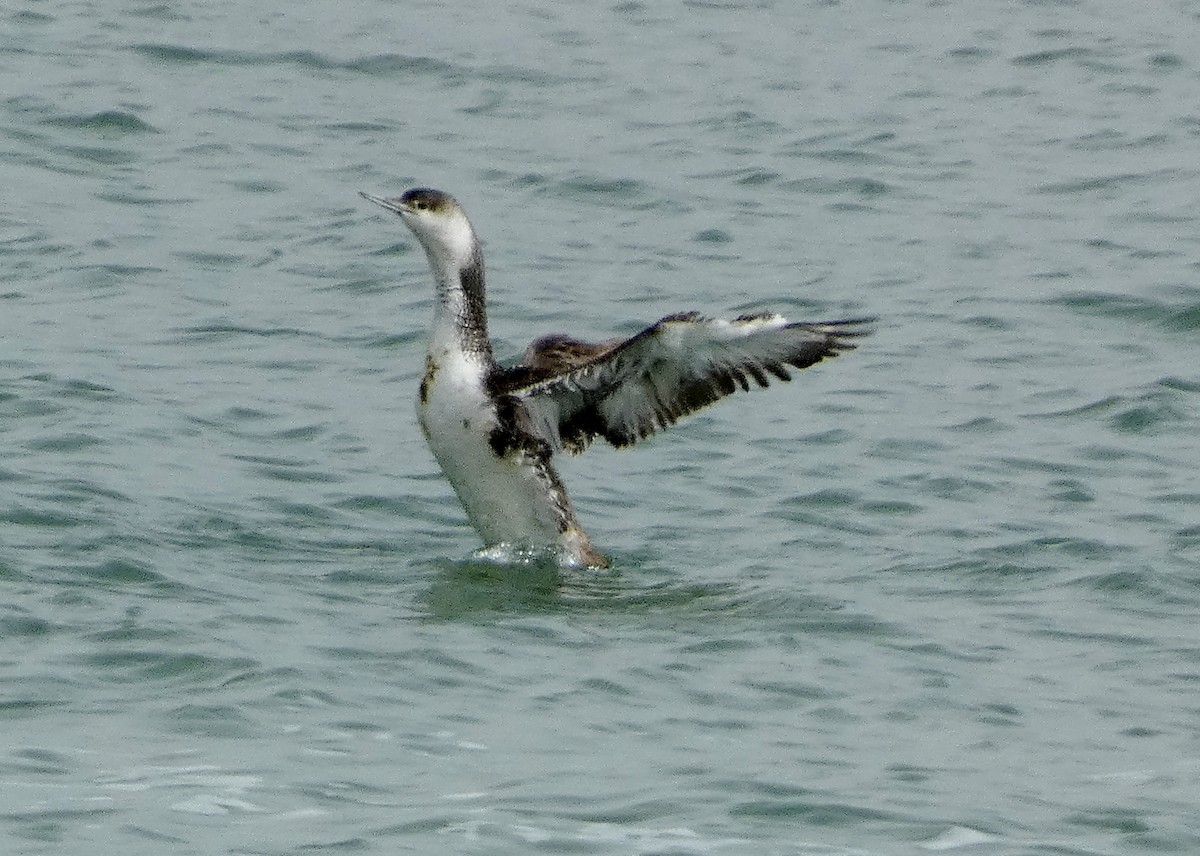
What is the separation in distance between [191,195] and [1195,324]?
6496 millimetres

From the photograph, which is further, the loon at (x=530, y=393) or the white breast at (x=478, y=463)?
the white breast at (x=478, y=463)

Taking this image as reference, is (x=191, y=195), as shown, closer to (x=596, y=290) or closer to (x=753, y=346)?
(x=596, y=290)

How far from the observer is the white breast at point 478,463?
409 inches

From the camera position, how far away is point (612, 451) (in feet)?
41.4

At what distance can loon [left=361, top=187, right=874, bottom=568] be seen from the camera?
1003 centimetres

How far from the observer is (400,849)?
6.89 meters

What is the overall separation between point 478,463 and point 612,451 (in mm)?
2233

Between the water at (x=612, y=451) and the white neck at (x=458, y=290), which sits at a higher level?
the white neck at (x=458, y=290)

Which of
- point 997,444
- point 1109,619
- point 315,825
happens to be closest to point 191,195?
point 997,444

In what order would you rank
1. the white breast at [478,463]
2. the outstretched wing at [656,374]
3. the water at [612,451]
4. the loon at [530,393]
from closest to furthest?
the water at [612,451], the outstretched wing at [656,374], the loon at [530,393], the white breast at [478,463]

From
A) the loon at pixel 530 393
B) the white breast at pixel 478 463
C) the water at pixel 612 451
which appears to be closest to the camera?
the water at pixel 612 451

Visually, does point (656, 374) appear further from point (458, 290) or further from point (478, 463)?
point (458, 290)

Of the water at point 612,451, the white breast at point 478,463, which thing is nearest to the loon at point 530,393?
the white breast at point 478,463

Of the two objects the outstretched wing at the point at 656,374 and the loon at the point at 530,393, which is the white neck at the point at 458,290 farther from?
the outstretched wing at the point at 656,374
